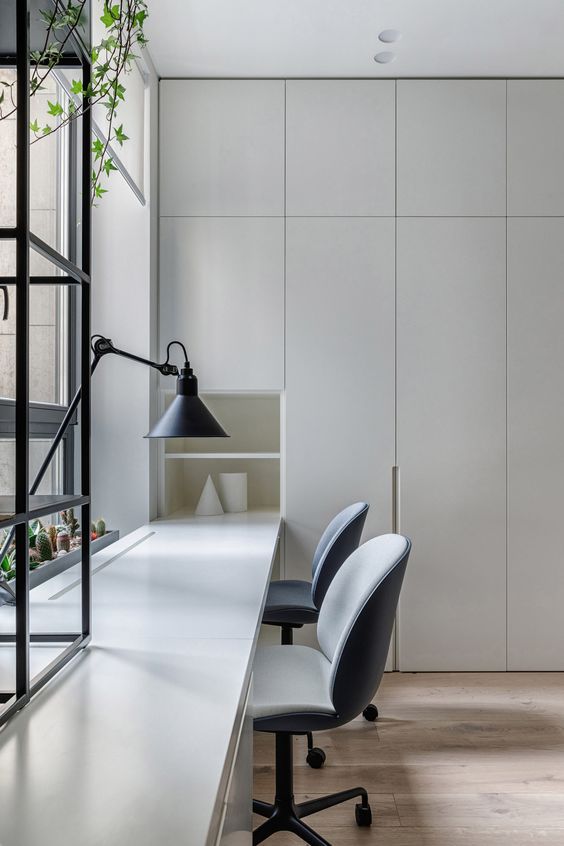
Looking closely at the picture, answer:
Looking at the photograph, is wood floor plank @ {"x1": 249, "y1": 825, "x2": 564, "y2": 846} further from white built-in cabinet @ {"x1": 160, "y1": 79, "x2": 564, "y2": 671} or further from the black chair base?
white built-in cabinet @ {"x1": 160, "y1": 79, "x2": 564, "y2": 671}

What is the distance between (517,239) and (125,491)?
2.15 metres

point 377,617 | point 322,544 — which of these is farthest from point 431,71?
point 377,617

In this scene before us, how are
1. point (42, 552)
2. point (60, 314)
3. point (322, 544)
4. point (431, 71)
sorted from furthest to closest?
point (431, 71)
point (60, 314)
point (322, 544)
point (42, 552)

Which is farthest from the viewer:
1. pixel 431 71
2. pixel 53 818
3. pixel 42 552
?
pixel 431 71

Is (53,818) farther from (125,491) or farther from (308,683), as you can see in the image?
(125,491)

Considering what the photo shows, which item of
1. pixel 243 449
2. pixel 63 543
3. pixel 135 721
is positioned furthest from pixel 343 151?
pixel 135 721

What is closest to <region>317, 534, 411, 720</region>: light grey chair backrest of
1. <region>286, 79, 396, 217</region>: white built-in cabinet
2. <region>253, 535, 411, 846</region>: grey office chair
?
<region>253, 535, 411, 846</region>: grey office chair

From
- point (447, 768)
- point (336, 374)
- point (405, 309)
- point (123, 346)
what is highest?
point (405, 309)

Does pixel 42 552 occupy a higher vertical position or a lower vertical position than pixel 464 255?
lower

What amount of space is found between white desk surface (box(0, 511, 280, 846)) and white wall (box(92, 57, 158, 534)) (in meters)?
1.25

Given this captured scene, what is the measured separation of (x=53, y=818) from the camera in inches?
26.9

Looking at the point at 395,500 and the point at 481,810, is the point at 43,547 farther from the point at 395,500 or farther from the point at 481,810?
the point at 395,500

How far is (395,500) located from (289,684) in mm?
1615

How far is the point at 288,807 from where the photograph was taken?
1.81 meters
